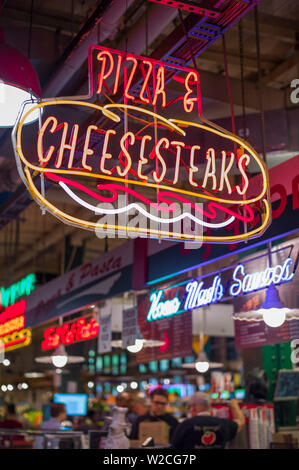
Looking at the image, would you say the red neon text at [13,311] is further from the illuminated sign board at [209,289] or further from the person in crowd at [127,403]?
the illuminated sign board at [209,289]

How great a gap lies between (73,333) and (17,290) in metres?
2.53

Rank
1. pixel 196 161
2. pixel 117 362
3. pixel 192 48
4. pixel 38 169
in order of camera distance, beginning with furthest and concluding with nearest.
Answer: pixel 117 362, pixel 192 48, pixel 196 161, pixel 38 169

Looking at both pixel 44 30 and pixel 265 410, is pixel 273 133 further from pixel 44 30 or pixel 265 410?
pixel 265 410

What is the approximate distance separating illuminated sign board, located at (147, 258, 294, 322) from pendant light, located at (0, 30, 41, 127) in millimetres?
2858

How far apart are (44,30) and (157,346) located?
219 inches

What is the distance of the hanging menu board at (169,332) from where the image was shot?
9.14m

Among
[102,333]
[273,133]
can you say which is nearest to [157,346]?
[102,333]

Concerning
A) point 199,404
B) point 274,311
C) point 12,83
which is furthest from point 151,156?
point 199,404

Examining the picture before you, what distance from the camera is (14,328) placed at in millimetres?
11648

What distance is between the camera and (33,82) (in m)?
4.84

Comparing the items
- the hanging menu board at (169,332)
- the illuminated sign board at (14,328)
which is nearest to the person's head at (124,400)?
the hanging menu board at (169,332)

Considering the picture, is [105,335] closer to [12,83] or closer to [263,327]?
[263,327]

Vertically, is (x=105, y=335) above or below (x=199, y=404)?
above

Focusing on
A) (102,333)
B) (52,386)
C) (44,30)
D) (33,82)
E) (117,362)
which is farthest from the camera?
(117,362)
